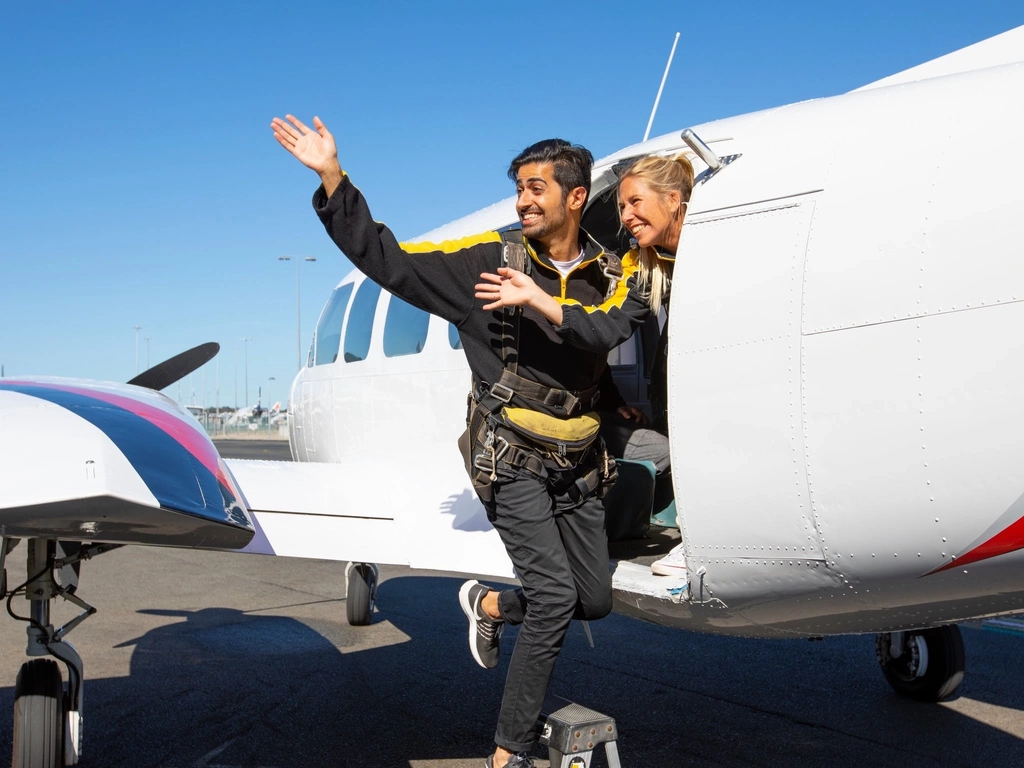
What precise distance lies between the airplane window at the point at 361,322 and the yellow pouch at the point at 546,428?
3263 mm

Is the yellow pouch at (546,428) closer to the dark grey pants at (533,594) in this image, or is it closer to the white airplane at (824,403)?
the dark grey pants at (533,594)

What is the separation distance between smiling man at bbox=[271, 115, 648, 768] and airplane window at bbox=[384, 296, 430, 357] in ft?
6.92

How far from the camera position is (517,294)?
3.16 metres

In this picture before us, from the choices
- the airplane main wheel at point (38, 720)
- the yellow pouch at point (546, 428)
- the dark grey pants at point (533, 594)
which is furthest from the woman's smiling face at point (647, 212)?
the airplane main wheel at point (38, 720)

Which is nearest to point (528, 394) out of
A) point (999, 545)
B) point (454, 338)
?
point (999, 545)

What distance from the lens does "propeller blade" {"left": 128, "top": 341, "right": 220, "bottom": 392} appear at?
20.7ft

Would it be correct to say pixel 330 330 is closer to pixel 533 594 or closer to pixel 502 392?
pixel 502 392

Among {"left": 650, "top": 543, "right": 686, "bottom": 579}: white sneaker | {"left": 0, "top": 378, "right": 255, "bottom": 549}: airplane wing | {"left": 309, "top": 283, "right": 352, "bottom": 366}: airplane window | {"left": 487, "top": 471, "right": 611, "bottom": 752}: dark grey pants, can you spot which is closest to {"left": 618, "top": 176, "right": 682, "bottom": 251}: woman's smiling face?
{"left": 487, "top": 471, "right": 611, "bottom": 752}: dark grey pants

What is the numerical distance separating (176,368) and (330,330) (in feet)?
4.50

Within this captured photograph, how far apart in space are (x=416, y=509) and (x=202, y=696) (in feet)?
6.93

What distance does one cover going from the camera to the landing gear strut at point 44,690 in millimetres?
4300

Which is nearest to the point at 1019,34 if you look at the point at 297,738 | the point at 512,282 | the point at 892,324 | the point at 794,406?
the point at 892,324

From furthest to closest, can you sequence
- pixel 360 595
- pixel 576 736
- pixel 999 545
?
1. pixel 360 595
2. pixel 576 736
3. pixel 999 545

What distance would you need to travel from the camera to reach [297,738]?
5.18 m
